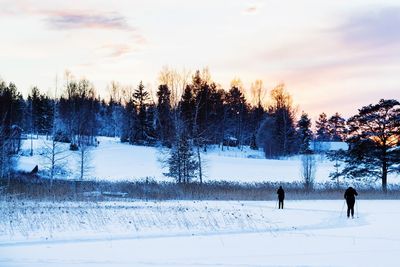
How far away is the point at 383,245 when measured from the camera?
15711 millimetres

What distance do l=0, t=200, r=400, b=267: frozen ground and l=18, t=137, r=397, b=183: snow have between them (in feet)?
107

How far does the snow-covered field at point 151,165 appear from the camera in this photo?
60.6 m

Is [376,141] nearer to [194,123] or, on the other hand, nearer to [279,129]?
[194,123]

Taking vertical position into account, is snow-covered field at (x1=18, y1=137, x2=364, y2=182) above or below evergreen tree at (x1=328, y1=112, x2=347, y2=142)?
below

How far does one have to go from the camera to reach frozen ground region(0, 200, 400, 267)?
13.1m

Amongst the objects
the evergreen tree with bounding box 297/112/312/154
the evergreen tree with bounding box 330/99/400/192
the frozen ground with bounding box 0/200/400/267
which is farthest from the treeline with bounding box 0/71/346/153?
the frozen ground with bounding box 0/200/400/267

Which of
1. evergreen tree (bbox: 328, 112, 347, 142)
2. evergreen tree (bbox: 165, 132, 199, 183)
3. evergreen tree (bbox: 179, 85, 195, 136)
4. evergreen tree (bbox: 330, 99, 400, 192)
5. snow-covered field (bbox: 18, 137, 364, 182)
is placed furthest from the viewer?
evergreen tree (bbox: 328, 112, 347, 142)

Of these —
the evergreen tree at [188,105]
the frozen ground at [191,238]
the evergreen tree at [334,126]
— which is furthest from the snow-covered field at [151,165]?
the evergreen tree at [334,126]

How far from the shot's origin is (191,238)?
58.0ft

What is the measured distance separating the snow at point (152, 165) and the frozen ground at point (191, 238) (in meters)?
32.5

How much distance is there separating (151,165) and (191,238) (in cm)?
4942

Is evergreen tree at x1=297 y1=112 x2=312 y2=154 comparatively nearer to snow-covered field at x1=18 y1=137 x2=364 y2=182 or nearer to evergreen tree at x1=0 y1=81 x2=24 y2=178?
snow-covered field at x1=18 y1=137 x2=364 y2=182

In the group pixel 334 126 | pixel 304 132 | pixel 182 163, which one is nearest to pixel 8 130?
pixel 182 163

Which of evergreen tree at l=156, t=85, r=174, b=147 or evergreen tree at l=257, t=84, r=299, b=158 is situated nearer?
evergreen tree at l=156, t=85, r=174, b=147
